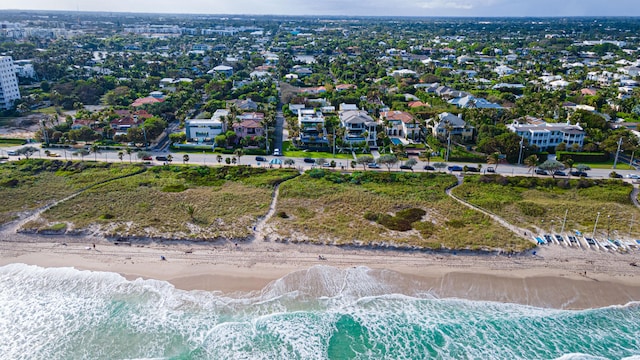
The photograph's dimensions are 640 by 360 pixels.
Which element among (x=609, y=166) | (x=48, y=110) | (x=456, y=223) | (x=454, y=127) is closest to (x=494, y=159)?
(x=454, y=127)

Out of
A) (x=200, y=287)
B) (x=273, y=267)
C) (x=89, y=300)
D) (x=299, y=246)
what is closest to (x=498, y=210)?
(x=299, y=246)

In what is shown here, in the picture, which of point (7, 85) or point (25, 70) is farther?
point (25, 70)

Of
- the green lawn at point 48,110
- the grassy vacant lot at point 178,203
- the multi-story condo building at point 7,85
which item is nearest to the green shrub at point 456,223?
the grassy vacant lot at point 178,203

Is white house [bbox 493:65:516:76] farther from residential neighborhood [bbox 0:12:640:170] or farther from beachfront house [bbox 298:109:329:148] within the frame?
beachfront house [bbox 298:109:329:148]

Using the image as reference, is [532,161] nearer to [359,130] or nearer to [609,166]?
[609,166]

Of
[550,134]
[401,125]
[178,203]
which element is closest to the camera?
[178,203]

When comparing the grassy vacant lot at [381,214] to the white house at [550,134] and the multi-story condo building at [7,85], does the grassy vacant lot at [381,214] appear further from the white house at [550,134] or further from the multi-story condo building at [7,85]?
the multi-story condo building at [7,85]

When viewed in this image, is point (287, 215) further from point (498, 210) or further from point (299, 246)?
point (498, 210)
